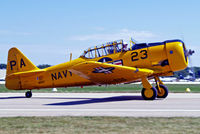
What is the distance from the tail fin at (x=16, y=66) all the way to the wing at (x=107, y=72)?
499cm

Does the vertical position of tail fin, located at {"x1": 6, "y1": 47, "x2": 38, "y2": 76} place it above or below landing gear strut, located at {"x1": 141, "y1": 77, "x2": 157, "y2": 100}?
above

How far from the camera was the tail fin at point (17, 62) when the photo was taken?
18781 millimetres

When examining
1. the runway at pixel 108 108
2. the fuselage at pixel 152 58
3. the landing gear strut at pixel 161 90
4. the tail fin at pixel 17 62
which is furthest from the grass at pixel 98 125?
the tail fin at pixel 17 62

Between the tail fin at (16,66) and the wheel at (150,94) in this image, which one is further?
the tail fin at (16,66)

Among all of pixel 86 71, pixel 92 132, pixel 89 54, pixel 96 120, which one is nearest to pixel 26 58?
pixel 89 54

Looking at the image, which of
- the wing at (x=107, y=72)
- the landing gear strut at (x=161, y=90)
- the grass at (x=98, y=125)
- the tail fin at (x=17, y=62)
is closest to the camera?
the grass at (x=98, y=125)

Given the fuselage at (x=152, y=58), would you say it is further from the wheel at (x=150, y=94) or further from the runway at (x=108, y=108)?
the runway at (x=108, y=108)

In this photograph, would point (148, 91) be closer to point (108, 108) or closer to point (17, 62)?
point (108, 108)

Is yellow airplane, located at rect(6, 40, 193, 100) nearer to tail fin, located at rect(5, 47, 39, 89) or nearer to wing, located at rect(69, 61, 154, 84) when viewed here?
wing, located at rect(69, 61, 154, 84)

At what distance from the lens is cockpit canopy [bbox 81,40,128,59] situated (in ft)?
52.5

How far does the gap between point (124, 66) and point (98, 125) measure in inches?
295

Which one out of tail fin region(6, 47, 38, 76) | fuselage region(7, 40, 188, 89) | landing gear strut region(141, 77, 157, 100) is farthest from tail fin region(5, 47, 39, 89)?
landing gear strut region(141, 77, 157, 100)

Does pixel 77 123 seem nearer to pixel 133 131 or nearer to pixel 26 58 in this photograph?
pixel 133 131

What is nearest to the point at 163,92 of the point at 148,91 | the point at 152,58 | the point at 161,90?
the point at 161,90
